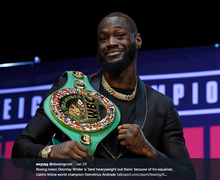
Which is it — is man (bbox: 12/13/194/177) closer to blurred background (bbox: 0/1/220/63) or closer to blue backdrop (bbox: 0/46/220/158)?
blue backdrop (bbox: 0/46/220/158)

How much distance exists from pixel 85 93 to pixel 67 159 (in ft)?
1.66

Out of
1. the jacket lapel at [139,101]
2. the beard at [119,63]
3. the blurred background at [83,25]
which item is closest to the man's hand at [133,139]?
the jacket lapel at [139,101]

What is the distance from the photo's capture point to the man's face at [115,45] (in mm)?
2465

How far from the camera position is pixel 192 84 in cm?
385

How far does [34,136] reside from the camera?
2123mm

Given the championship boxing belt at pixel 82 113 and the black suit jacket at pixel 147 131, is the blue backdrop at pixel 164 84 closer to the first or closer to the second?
the black suit jacket at pixel 147 131

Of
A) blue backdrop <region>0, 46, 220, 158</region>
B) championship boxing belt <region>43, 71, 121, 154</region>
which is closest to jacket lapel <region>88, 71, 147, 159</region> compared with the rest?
championship boxing belt <region>43, 71, 121, 154</region>

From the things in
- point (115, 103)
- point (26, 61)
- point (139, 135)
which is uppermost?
point (26, 61)

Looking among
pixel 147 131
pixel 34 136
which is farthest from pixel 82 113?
pixel 147 131

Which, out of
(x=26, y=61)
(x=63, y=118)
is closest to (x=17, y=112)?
(x=26, y=61)

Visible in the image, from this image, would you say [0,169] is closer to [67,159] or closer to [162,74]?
[162,74]

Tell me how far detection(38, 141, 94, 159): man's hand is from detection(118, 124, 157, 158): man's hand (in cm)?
16

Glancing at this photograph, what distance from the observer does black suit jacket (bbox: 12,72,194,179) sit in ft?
6.89

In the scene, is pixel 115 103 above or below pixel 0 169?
above
